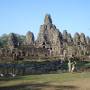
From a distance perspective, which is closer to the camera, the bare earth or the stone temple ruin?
the bare earth

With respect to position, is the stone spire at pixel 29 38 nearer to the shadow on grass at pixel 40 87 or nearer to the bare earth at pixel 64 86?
the bare earth at pixel 64 86

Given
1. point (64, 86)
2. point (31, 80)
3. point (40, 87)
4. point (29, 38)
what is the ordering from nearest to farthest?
point (40, 87), point (64, 86), point (31, 80), point (29, 38)

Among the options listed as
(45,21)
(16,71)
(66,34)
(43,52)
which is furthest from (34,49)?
(16,71)

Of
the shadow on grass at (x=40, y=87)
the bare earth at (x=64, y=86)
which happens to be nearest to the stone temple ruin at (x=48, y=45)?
the bare earth at (x=64, y=86)

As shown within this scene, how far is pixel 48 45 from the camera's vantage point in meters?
89.1

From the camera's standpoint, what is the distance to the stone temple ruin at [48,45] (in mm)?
70688

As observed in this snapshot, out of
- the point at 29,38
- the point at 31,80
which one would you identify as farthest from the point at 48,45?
the point at 31,80

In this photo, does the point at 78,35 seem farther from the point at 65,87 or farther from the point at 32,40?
the point at 65,87

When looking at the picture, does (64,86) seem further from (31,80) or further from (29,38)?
(29,38)

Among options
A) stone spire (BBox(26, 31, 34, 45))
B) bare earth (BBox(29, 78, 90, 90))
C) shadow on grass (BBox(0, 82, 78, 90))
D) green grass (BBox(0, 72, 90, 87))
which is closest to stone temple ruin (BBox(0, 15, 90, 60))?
stone spire (BBox(26, 31, 34, 45))

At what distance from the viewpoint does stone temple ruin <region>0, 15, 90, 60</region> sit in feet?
232

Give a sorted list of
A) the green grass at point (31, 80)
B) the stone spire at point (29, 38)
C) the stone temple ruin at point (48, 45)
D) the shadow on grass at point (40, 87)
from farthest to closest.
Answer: the stone spire at point (29, 38) < the stone temple ruin at point (48, 45) < the green grass at point (31, 80) < the shadow on grass at point (40, 87)

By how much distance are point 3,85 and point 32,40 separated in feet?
262

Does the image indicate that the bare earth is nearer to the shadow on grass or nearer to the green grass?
the shadow on grass
